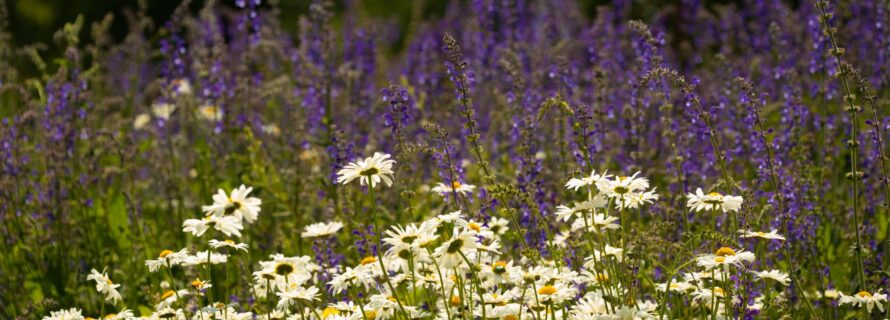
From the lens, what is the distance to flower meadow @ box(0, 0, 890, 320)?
2.68 metres

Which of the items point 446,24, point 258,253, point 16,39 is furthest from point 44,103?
point 16,39

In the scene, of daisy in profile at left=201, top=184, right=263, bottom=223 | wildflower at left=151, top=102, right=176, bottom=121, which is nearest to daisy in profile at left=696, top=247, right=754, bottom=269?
daisy in profile at left=201, top=184, right=263, bottom=223

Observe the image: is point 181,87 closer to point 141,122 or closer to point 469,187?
point 141,122

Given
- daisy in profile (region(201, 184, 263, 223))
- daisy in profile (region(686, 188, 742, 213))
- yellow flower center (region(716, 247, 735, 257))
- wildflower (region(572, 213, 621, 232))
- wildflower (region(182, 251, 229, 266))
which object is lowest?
yellow flower center (region(716, 247, 735, 257))

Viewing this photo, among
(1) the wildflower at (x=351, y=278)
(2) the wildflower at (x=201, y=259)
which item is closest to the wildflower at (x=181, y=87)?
(2) the wildflower at (x=201, y=259)

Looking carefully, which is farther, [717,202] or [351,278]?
[351,278]

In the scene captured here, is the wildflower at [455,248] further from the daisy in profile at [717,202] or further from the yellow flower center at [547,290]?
the daisy in profile at [717,202]

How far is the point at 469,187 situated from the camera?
2.99 meters

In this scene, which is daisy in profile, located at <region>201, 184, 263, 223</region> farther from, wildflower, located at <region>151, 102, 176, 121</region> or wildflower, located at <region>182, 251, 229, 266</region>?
wildflower, located at <region>151, 102, 176, 121</region>

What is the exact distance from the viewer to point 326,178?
4.63m

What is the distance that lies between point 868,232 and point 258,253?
2736 millimetres

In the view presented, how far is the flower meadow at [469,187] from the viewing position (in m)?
2.68

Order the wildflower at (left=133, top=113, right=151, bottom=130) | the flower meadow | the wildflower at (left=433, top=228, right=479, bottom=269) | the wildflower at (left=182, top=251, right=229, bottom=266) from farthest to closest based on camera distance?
1. the wildflower at (left=133, top=113, right=151, bottom=130)
2. the wildflower at (left=182, top=251, right=229, bottom=266)
3. the flower meadow
4. the wildflower at (left=433, top=228, right=479, bottom=269)

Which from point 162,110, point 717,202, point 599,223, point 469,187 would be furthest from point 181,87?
point 717,202
